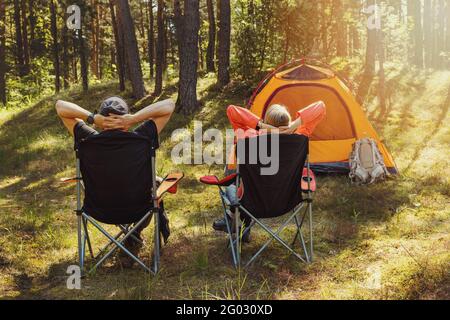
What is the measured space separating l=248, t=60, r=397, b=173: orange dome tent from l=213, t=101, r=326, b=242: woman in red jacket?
2878 millimetres

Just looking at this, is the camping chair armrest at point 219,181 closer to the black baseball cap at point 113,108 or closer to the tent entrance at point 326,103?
the black baseball cap at point 113,108

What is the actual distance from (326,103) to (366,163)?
4.38ft

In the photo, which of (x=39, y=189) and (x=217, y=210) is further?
(x=39, y=189)

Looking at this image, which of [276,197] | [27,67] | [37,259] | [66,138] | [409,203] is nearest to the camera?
[276,197]

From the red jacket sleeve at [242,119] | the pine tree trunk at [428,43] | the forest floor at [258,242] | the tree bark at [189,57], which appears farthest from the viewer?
the pine tree trunk at [428,43]

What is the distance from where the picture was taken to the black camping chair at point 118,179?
3816mm

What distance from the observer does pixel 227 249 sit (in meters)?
4.68

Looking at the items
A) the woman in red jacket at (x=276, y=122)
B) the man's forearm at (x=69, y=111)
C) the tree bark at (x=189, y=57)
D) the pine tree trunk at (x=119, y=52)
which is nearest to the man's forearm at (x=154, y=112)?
→ the man's forearm at (x=69, y=111)

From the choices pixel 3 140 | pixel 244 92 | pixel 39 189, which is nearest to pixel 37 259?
pixel 39 189

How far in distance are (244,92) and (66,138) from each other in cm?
465

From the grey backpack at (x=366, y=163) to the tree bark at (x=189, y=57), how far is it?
476cm

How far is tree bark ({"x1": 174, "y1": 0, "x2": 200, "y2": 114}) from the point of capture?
10367 millimetres

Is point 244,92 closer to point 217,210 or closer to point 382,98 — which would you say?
point 382,98

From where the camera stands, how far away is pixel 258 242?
4891 mm
